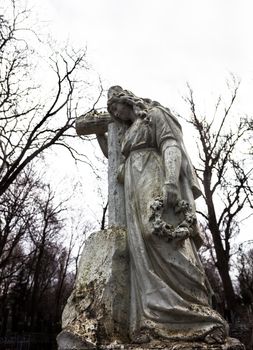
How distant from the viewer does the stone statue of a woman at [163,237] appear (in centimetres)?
306

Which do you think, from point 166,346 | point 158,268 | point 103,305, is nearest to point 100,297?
point 103,305

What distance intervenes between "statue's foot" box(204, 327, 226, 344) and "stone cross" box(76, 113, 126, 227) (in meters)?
1.41

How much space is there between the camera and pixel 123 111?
179 inches

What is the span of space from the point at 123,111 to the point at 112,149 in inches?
19.6

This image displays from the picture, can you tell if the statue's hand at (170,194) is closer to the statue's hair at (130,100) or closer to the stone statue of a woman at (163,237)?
the stone statue of a woman at (163,237)

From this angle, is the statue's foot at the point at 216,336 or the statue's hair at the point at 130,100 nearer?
the statue's foot at the point at 216,336

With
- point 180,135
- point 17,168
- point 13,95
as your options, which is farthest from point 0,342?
point 180,135

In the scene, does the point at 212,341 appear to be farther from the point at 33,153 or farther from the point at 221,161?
the point at 221,161

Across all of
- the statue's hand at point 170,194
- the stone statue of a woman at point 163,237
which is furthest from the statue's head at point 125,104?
the statue's hand at point 170,194

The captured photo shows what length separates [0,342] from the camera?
15.3 metres

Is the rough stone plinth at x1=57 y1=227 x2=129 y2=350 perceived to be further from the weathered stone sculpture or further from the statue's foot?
the statue's foot

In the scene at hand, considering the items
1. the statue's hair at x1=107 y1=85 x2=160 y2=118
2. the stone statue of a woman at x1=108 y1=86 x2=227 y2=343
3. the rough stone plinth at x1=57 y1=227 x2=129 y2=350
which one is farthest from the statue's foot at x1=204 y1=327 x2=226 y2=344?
the statue's hair at x1=107 y1=85 x2=160 y2=118

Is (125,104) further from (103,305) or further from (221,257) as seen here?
(221,257)

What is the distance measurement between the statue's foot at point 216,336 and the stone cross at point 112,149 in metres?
1.41
